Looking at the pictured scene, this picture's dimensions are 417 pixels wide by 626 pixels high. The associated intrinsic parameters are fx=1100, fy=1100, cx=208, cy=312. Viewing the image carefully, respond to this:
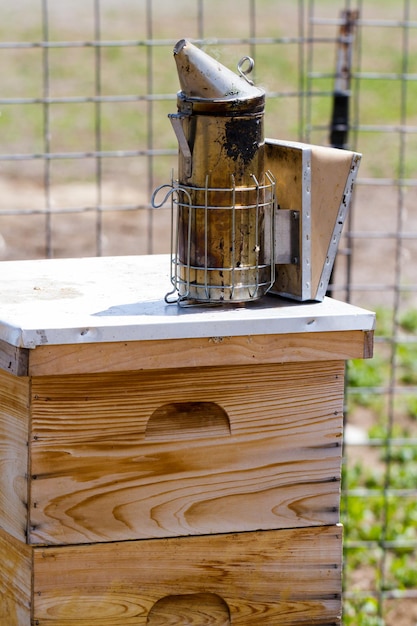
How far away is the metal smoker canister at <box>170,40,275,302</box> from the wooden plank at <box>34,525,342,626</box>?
570mm

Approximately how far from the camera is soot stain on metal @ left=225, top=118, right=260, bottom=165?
2344 mm

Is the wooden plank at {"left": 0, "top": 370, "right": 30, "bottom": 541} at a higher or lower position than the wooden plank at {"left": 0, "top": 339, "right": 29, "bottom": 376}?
lower

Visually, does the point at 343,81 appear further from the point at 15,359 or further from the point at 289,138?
the point at 289,138

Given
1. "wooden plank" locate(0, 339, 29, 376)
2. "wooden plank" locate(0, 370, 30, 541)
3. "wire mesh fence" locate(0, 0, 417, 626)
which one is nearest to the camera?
"wooden plank" locate(0, 339, 29, 376)

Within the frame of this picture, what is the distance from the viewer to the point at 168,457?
2.41m

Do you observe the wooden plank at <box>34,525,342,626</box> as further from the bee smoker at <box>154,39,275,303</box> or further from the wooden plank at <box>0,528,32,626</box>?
the bee smoker at <box>154,39,275,303</box>

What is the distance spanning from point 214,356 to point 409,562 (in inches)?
98.9

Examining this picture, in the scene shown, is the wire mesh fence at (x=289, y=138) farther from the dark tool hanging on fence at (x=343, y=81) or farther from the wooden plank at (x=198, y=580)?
the wooden plank at (x=198, y=580)

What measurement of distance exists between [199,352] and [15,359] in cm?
38

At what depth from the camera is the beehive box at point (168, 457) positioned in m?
2.30

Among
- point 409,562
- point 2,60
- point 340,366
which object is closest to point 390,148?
point 2,60

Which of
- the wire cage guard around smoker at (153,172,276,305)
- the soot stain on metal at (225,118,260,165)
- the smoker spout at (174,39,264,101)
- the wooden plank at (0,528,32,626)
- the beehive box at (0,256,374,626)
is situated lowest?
the wooden plank at (0,528,32,626)

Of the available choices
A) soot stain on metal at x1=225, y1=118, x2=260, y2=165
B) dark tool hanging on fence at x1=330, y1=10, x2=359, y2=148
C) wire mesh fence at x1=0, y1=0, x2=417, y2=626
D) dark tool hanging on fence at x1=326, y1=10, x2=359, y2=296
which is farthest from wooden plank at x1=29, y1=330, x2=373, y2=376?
dark tool hanging on fence at x1=330, y1=10, x2=359, y2=148

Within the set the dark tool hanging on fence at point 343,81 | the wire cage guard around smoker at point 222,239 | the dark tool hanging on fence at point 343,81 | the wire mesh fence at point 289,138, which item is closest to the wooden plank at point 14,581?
the wire cage guard around smoker at point 222,239
